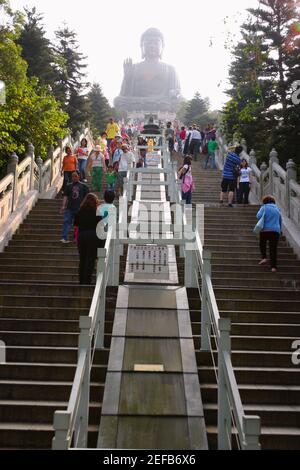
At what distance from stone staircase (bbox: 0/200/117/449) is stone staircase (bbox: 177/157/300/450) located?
4.57 ft

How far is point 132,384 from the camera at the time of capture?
5344 millimetres

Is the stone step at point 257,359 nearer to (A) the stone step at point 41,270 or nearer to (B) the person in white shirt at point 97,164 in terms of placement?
(A) the stone step at point 41,270

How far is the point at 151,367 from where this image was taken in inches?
222

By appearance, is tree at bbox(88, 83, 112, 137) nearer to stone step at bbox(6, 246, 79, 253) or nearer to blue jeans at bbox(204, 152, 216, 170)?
blue jeans at bbox(204, 152, 216, 170)

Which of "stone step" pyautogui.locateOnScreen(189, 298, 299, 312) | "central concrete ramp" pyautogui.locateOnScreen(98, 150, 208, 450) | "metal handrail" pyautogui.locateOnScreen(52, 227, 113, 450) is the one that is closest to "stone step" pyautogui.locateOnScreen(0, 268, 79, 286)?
"central concrete ramp" pyautogui.locateOnScreen(98, 150, 208, 450)

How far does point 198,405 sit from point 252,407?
63 cm

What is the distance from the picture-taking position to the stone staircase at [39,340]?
16.8 feet

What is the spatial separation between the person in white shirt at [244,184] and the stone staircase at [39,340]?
541 cm

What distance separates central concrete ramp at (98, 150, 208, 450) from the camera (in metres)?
4.68

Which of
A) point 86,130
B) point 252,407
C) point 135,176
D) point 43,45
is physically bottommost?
point 252,407

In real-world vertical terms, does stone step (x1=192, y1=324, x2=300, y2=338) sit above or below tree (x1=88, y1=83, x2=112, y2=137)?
below
